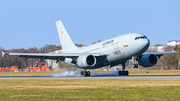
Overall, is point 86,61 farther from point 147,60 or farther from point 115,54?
point 147,60

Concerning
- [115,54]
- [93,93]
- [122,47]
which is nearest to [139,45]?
[122,47]

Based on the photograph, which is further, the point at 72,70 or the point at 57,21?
the point at 57,21

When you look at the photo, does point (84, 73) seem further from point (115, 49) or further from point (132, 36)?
point (132, 36)

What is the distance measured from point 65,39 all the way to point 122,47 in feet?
54.5

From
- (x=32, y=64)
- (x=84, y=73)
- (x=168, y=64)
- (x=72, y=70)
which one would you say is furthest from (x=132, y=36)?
(x=32, y=64)

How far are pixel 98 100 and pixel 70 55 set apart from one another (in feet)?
95.2

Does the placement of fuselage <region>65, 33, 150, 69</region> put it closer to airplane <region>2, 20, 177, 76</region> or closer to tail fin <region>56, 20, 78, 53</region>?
airplane <region>2, 20, 177, 76</region>

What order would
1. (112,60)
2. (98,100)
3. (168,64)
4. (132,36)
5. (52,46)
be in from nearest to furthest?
1. (98,100)
2. (132,36)
3. (112,60)
4. (168,64)
5. (52,46)

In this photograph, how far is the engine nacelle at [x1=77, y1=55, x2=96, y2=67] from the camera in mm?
41250

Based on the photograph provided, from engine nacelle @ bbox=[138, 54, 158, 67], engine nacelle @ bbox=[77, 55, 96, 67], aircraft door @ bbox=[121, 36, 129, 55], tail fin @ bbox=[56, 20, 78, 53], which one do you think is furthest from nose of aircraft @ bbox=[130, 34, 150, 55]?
tail fin @ bbox=[56, 20, 78, 53]

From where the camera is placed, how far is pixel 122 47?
131ft

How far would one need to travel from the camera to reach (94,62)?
42.0m

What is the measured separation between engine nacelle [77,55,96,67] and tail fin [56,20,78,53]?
409 inches

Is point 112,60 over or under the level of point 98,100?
over
